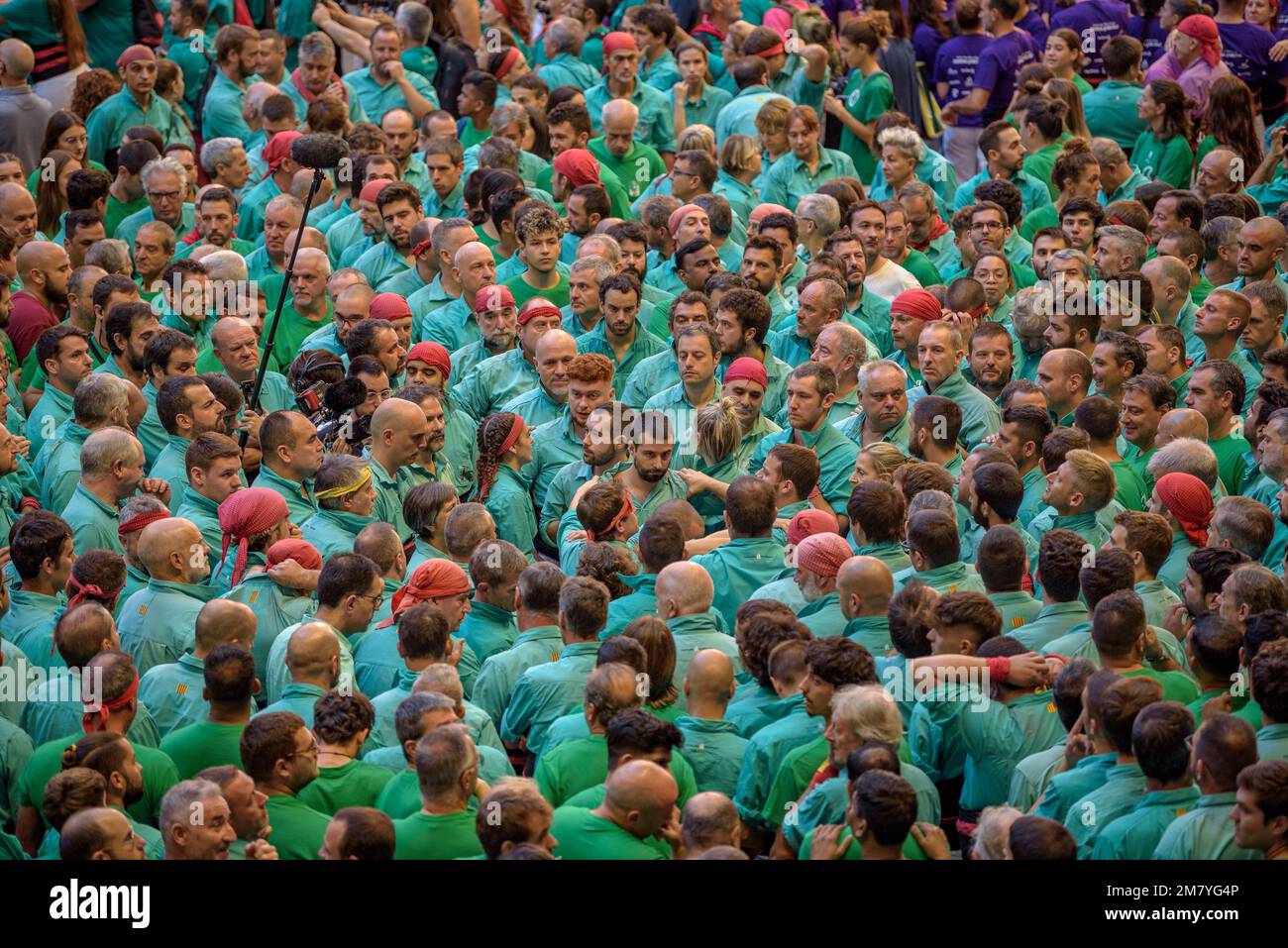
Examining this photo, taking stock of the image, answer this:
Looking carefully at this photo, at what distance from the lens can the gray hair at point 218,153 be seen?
598 inches

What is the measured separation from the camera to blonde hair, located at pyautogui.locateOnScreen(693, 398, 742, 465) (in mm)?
10883

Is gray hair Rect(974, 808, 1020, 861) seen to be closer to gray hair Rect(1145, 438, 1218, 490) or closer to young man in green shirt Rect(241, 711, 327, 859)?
young man in green shirt Rect(241, 711, 327, 859)

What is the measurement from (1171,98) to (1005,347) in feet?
16.9

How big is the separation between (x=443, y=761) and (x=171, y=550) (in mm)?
2471

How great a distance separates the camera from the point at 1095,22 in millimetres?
18625

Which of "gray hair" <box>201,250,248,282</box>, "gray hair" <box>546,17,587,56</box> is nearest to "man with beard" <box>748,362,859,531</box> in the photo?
"gray hair" <box>201,250,248,282</box>

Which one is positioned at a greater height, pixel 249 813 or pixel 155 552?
pixel 155 552

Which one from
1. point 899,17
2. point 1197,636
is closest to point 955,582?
point 1197,636

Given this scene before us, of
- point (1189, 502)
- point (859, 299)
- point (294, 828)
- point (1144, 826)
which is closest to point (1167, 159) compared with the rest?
point (859, 299)

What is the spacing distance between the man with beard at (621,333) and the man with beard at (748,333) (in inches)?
23.9

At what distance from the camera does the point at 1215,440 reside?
1105 centimetres

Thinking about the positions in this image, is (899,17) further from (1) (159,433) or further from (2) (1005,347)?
(1) (159,433)

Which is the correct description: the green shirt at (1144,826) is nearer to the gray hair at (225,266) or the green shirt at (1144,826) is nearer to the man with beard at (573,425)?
the man with beard at (573,425)

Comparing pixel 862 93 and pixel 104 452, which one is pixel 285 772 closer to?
pixel 104 452
